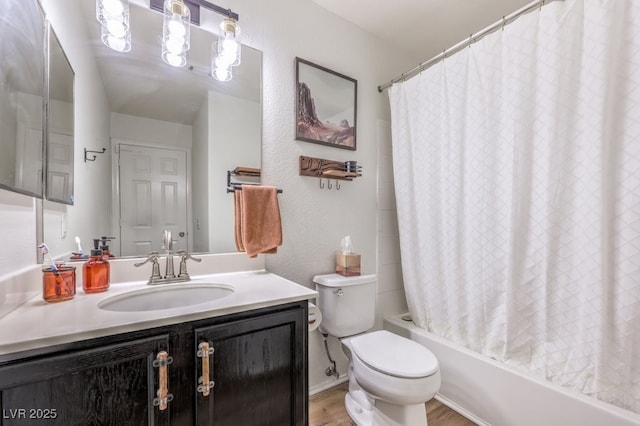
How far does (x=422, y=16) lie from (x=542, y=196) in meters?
1.41

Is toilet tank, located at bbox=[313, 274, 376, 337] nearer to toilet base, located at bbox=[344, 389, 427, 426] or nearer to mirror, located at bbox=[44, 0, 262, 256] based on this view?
toilet base, located at bbox=[344, 389, 427, 426]

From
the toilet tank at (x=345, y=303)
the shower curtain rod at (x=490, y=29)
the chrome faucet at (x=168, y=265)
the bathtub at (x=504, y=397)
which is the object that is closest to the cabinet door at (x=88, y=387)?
the chrome faucet at (x=168, y=265)

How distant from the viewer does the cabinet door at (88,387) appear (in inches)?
25.0

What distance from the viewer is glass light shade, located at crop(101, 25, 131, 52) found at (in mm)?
1147

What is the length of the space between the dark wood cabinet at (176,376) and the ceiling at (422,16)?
1.87 metres

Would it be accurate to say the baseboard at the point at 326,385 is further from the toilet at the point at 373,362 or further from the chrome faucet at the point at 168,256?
the chrome faucet at the point at 168,256

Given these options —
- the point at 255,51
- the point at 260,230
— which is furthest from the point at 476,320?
the point at 255,51

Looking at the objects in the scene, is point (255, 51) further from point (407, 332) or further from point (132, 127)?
point (407, 332)

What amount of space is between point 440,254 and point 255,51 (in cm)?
162

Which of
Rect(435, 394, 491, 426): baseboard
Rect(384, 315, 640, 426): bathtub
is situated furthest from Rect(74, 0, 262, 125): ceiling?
Rect(435, 394, 491, 426): baseboard

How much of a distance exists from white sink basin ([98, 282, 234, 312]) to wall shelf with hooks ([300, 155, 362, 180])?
832 mm

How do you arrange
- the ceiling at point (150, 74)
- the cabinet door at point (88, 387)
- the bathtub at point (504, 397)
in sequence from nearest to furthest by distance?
1. the cabinet door at point (88, 387)
2. the bathtub at point (504, 397)
3. the ceiling at point (150, 74)

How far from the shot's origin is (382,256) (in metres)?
2.07

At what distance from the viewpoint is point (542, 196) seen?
4.11ft
